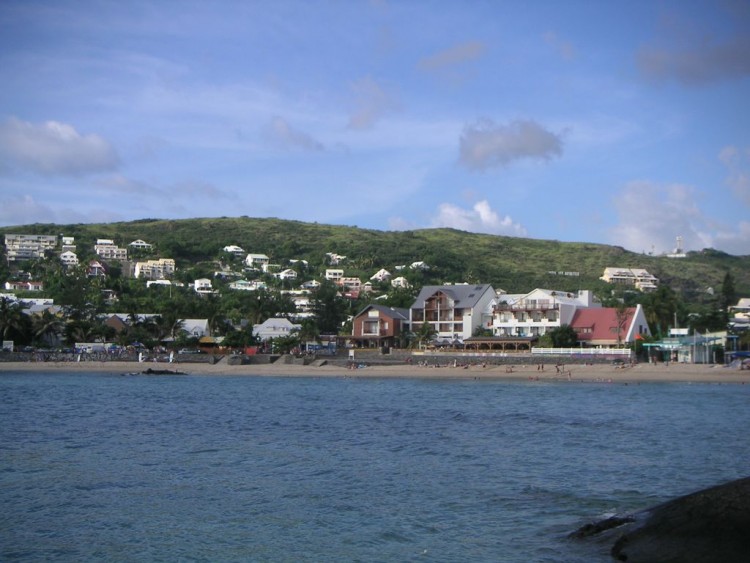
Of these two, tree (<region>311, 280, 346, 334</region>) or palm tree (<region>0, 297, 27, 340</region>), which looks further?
tree (<region>311, 280, 346, 334</region>)

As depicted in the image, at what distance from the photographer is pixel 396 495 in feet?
60.1

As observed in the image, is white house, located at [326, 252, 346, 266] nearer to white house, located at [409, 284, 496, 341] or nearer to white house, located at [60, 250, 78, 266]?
white house, located at [60, 250, 78, 266]

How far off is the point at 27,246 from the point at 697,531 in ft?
571

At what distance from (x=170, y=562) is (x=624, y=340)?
68.4 metres

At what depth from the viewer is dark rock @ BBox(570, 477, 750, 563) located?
1055 cm

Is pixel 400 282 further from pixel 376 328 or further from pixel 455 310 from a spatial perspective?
pixel 455 310

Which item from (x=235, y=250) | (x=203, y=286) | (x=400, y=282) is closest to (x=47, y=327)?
(x=203, y=286)

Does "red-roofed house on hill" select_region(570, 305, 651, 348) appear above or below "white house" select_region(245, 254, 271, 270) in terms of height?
below

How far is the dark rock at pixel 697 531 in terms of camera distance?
10555mm

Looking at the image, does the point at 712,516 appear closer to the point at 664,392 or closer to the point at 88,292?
the point at 664,392

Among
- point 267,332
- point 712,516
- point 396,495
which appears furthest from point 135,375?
point 712,516

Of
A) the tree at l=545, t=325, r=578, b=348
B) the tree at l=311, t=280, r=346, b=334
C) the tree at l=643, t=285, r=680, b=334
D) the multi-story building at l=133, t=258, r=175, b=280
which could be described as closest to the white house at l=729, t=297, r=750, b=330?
the tree at l=643, t=285, r=680, b=334

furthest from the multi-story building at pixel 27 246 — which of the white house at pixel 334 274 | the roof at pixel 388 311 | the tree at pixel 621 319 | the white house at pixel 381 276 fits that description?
the tree at pixel 621 319

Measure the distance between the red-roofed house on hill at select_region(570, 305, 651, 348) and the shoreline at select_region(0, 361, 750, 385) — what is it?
11.7 m
